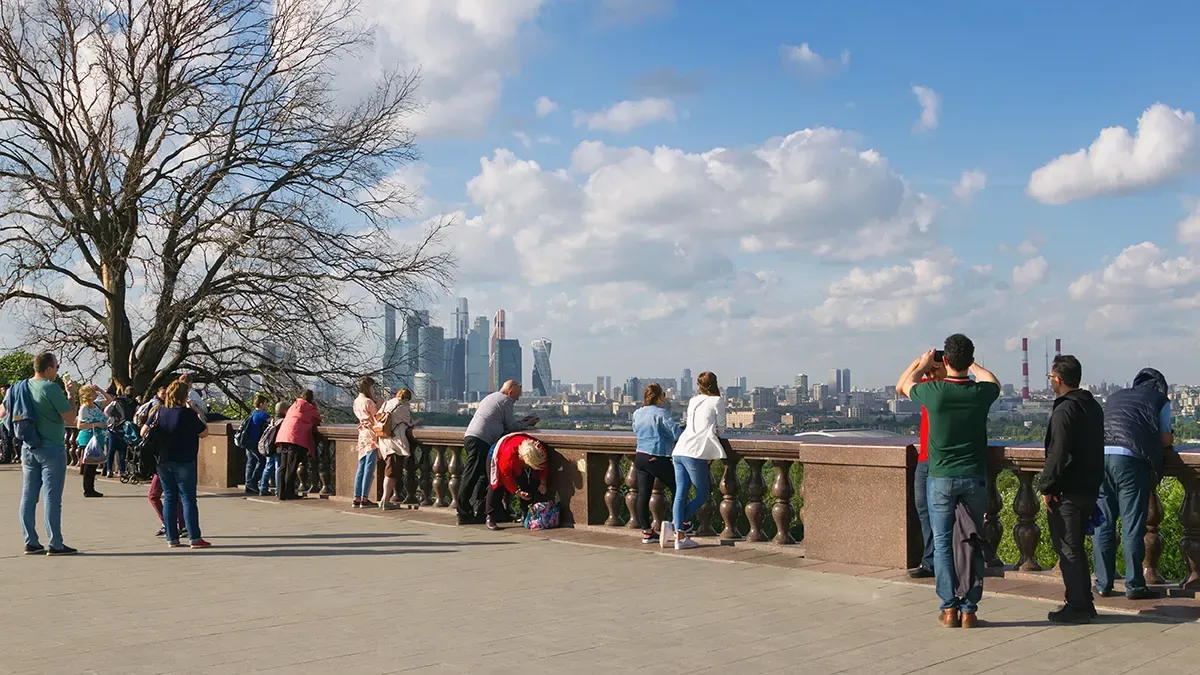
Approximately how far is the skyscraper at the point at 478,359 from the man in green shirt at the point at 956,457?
45283 mm

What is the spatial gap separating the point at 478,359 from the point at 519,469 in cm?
6931

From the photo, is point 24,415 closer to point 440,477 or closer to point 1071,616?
point 440,477

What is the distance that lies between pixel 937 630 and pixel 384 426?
8565 millimetres

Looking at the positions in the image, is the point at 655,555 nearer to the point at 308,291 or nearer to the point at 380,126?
the point at 308,291

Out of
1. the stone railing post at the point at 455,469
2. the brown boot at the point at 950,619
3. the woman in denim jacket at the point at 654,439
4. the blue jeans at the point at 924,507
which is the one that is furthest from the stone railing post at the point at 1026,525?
the stone railing post at the point at 455,469

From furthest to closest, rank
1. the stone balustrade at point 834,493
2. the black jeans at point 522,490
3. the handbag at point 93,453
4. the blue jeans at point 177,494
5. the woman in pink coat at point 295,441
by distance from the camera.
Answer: the handbag at point 93,453, the woman in pink coat at point 295,441, the black jeans at point 522,490, the blue jeans at point 177,494, the stone balustrade at point 834,493

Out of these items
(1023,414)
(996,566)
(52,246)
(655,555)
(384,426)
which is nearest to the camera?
(996,566)

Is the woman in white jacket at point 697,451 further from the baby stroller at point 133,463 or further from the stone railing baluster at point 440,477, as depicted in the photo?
the baby stroller at point 133,463

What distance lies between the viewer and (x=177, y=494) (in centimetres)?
1138

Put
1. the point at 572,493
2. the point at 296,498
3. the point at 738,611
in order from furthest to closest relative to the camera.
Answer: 1. the point at 296,498
2. the point at 572,493
3. the point at 738,611

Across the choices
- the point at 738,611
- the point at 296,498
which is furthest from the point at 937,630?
the point at 296,498

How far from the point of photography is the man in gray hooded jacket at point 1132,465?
24.9ft

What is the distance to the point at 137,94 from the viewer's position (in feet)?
82.4

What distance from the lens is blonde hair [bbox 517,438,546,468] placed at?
11.8 m
